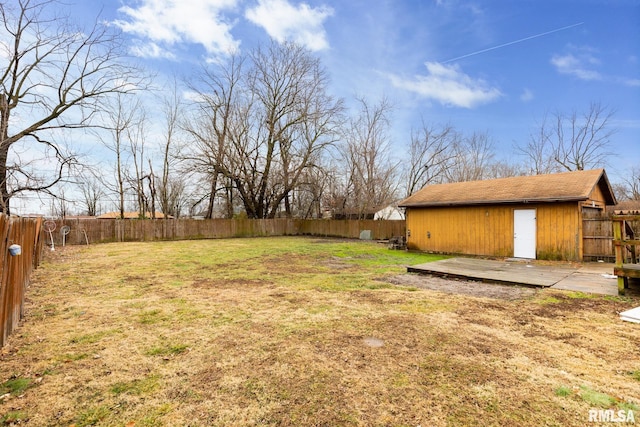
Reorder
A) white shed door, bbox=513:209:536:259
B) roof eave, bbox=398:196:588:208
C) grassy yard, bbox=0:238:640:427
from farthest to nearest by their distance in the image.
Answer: white shed door, bbox=513:209:536:259 → roof eave, bbox=398:196:588:208 → grassy yard, bbox=0:238:640:427

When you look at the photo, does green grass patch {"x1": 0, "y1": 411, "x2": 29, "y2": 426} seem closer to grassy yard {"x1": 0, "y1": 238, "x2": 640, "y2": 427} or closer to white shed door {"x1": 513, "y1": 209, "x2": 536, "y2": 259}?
grassy yard {"x1": 0, "y1": 238, "x2": 640, "y2": 427}

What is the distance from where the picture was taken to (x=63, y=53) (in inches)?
461

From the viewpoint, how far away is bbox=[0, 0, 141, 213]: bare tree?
10.2 meters

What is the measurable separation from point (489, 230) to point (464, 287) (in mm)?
5675

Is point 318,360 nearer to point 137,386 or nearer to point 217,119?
→ point 137,386

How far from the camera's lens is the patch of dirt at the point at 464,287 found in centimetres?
547

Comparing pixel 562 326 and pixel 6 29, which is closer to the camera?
pixel 562 326

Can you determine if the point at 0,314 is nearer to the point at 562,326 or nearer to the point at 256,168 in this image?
the point at 562,326

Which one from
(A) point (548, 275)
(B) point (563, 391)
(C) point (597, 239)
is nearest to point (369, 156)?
(C) point (597, 239)

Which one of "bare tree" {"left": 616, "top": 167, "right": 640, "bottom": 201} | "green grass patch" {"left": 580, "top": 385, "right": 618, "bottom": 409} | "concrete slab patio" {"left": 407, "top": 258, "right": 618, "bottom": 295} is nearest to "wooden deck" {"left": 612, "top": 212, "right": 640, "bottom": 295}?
→ "concrete slab patio" {"left": 407, "top": 258, "right": 618, "bottom": 295}

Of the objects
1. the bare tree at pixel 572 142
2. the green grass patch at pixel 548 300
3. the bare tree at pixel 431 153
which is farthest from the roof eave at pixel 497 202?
the bare tree at pixel 572 142

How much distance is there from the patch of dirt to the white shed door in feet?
15.4

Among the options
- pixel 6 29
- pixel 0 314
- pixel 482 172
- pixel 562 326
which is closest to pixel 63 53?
pixel 6 29

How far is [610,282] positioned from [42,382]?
9.03 meters
